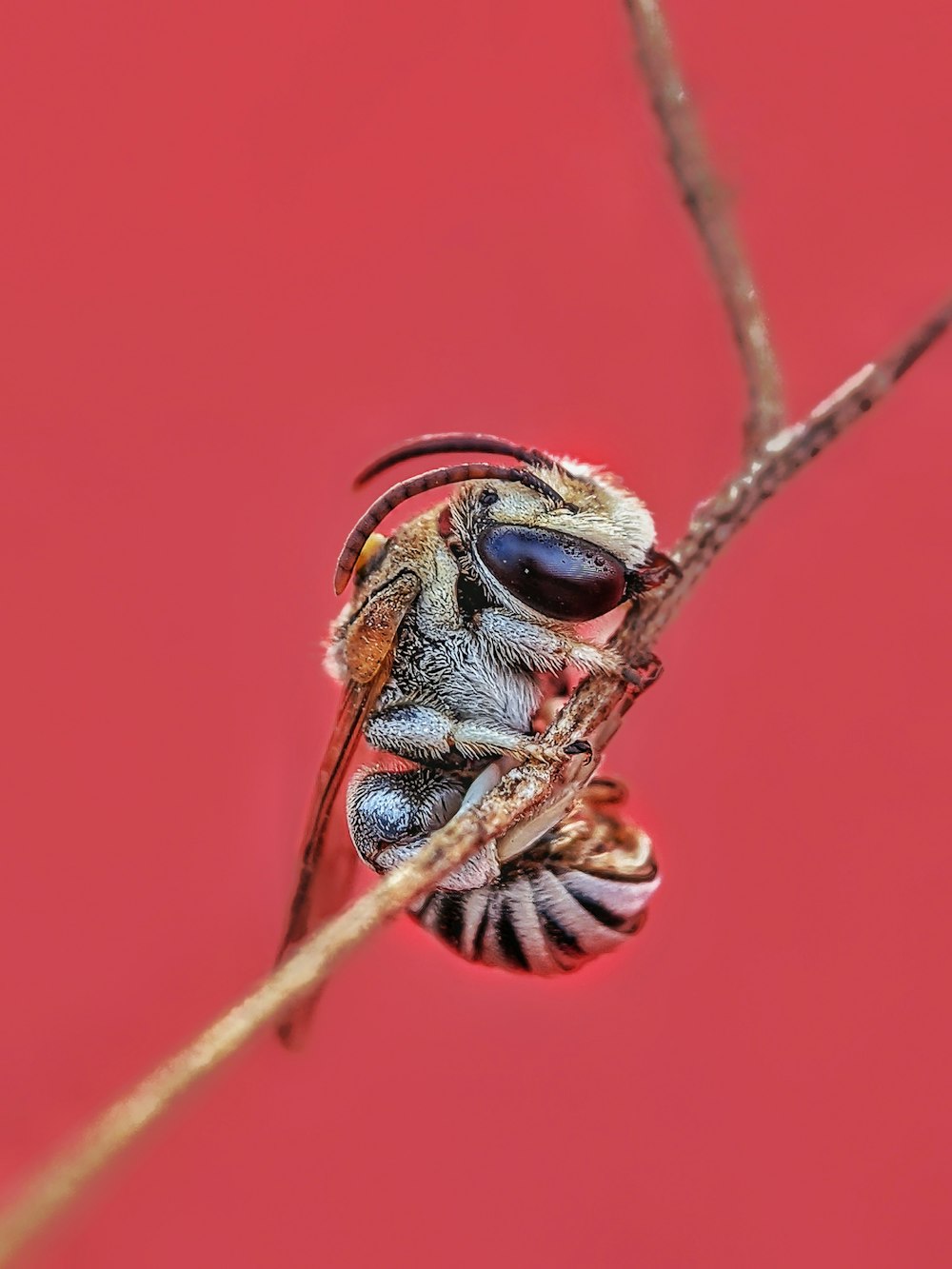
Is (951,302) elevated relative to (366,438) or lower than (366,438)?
lower

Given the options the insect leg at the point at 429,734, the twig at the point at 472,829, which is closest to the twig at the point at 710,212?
the twig at the point at 472,829

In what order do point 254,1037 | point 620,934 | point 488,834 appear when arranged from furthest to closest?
point 620,934
point 488,834
point 254,1037

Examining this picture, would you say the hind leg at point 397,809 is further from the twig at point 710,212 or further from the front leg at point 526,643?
the twig at point 710,212

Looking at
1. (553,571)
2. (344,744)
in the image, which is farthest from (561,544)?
(344,744)

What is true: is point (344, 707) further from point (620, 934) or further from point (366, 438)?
point (366, 438)

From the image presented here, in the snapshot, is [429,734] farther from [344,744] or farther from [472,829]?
[472,829]

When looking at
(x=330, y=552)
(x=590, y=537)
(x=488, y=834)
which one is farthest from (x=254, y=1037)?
(x=330, y=552)

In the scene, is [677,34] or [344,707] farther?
[677,34]
